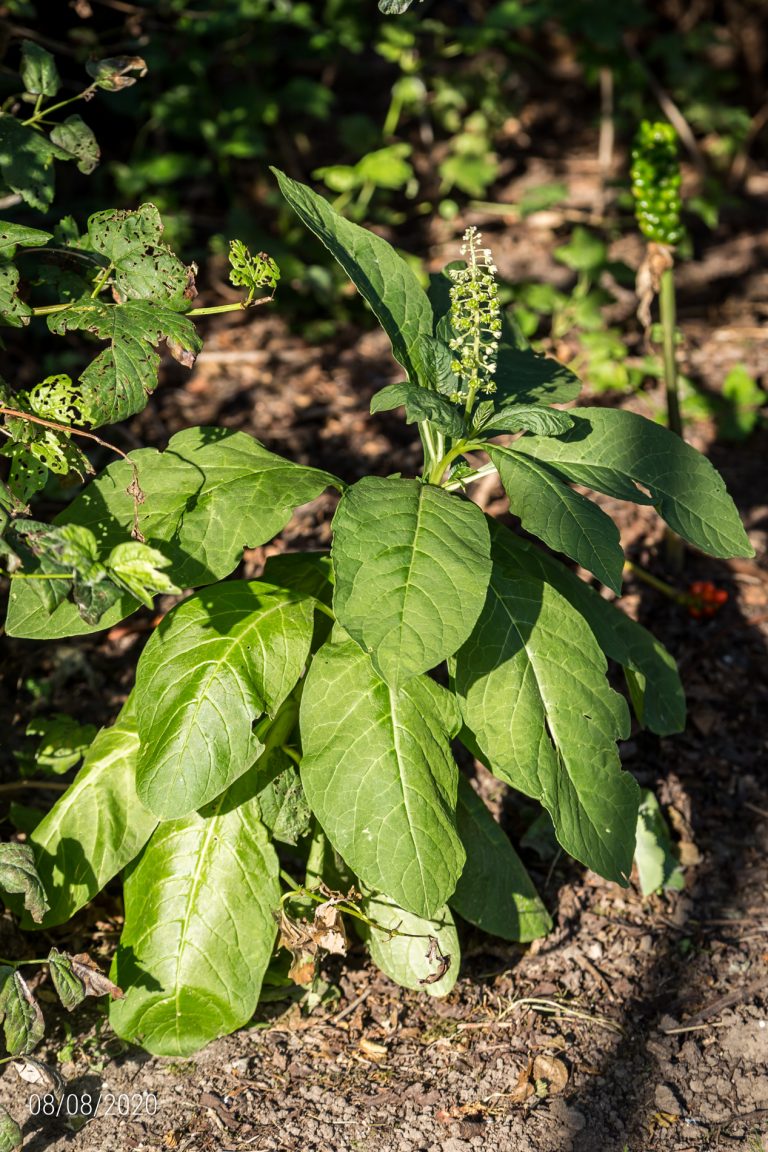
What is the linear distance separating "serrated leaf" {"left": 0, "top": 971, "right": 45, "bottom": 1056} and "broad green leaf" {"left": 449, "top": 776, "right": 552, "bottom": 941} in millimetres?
949

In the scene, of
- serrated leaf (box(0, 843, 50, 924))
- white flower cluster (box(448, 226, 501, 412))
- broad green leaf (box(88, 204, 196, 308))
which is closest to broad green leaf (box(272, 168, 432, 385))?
white flower cluster (box(448, 226, 501, 412))

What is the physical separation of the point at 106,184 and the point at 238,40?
899 mm

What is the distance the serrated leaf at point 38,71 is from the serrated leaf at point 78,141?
8 cm

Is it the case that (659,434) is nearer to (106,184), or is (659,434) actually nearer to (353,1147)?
(353,1147)

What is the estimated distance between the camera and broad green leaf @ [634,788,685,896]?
9.22 feet

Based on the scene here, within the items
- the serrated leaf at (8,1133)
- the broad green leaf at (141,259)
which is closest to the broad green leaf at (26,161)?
the broad green leaf at (141,259)

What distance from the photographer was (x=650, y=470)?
234 cm

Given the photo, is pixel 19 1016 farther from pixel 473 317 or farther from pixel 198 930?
pixel 473 317

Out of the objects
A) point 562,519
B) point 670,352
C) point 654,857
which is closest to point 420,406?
point 562,519

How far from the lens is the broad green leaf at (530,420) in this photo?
2.19 metres

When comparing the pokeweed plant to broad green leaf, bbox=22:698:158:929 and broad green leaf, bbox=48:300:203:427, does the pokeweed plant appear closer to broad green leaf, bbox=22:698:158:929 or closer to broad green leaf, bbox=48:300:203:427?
broad green leaf, bbox=22:698:158:929

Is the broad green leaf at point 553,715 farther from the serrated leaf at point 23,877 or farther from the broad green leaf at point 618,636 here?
the serrated leaf at point 23,877

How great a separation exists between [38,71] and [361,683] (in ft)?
5.41

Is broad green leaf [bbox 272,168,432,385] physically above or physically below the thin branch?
above
